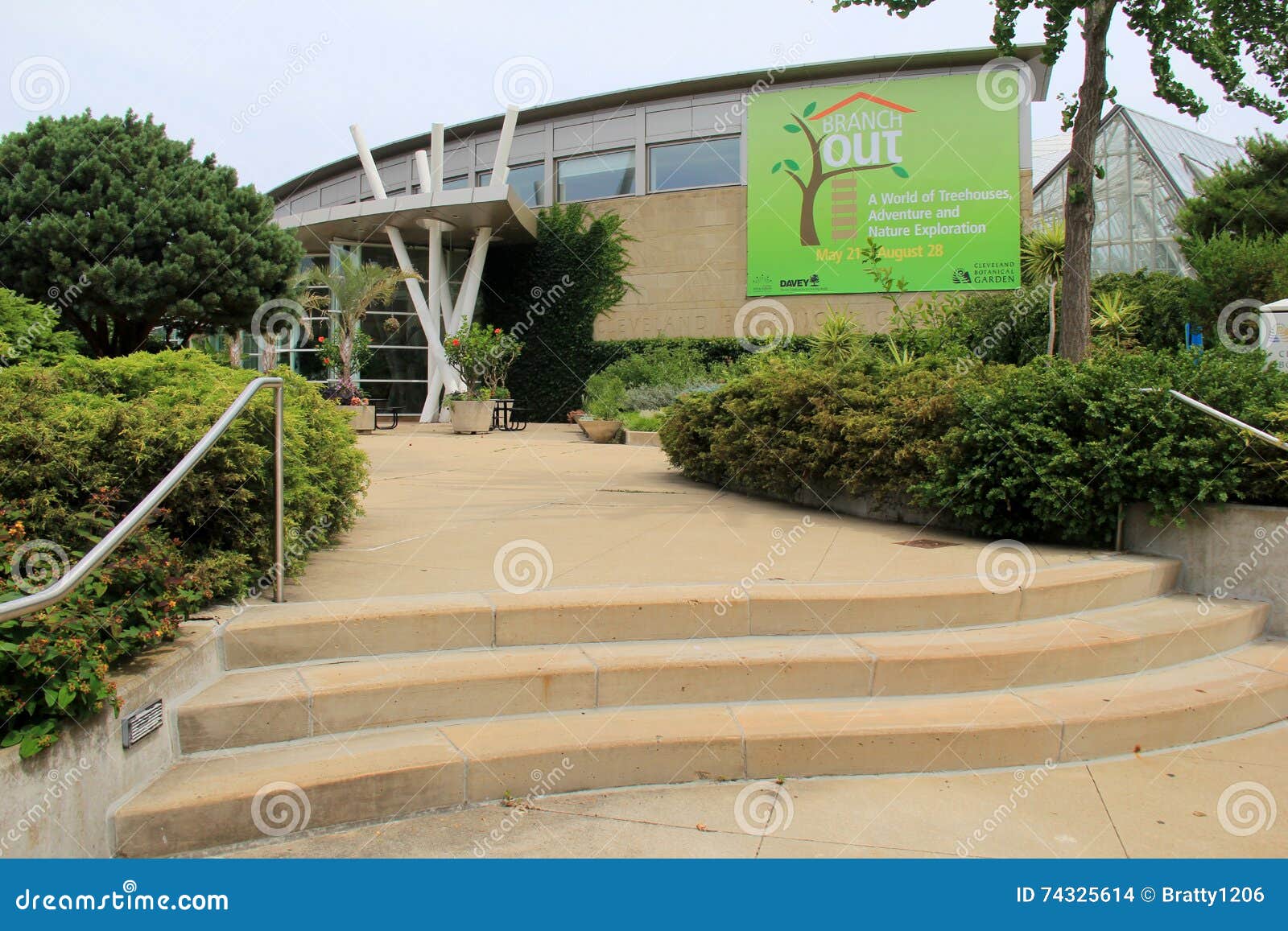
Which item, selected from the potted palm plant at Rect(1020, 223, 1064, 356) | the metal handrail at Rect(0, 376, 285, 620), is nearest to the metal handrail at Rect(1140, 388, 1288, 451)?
the metal handrail at Rect(0, 376, 285, 620)

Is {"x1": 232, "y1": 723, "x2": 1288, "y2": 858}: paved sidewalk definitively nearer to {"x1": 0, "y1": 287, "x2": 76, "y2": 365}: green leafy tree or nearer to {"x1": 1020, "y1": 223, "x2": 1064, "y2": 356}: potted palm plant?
{"x1": 0, "y1": 287, "x2": 76, "y2": 365}: green leafy tree

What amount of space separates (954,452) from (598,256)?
2078 cm

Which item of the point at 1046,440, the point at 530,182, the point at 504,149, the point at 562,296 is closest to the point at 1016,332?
the point at 1046,440

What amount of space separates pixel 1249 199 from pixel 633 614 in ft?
81.8

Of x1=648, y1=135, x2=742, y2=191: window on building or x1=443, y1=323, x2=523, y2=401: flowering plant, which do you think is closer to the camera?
x1=443, y1=323, x2=523, y2=401: flowering plant

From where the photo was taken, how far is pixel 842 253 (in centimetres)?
2306

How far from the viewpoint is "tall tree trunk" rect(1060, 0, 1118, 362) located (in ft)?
23.8

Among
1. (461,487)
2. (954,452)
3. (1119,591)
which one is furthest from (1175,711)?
(461,487)

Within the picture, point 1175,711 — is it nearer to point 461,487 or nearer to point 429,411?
point 461,487

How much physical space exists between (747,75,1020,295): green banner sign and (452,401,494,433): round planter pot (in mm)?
8920

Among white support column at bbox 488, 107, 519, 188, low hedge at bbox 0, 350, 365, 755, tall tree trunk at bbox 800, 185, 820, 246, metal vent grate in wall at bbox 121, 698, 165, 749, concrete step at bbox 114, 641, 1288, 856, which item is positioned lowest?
concrete step at bbox 114, 641, 1288, 856

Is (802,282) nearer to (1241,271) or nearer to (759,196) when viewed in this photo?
(759,196)

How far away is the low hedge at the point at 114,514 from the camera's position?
9.04ft

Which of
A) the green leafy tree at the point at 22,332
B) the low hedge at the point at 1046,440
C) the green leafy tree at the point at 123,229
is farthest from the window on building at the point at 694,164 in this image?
the green leafy tree at the point at 22,332
